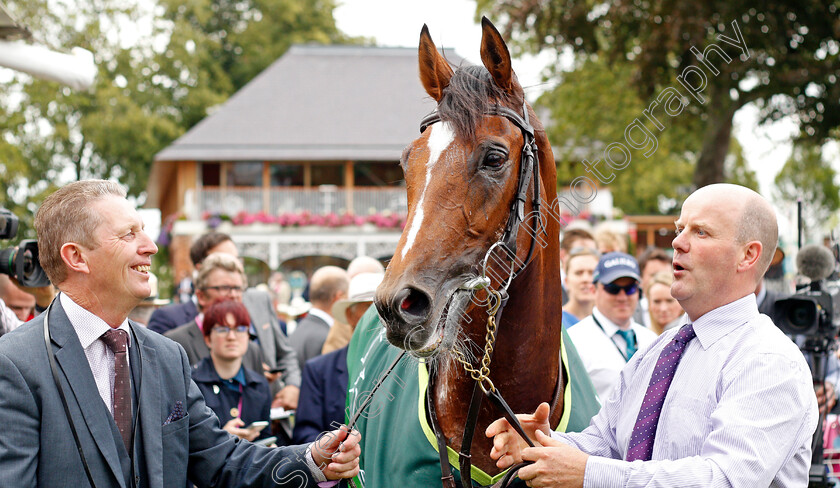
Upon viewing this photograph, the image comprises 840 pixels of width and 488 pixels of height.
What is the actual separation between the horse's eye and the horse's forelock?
8 cm

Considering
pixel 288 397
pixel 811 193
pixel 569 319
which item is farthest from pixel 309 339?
pixel 811 193

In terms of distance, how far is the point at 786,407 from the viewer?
201cm

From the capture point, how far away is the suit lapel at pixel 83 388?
7.14 feet

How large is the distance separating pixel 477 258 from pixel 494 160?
32cm

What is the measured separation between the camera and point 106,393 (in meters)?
2.33

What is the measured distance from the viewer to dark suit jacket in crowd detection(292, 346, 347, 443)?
4.56 m

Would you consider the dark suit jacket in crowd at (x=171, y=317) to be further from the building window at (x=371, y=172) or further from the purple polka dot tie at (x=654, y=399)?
the building window at (x=371, y=172)

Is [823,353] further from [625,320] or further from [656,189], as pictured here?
[656,189]

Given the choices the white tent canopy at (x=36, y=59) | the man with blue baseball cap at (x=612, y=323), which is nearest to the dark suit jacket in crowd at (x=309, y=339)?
the man with blue baseball cap at (x=612, y=323)

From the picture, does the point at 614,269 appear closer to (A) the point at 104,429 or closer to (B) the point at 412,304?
(B) the point at 412,304

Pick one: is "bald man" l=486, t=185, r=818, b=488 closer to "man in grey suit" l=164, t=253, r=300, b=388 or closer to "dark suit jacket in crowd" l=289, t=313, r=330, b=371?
"man in grey suit" l=164, t=253, r=300, b=388

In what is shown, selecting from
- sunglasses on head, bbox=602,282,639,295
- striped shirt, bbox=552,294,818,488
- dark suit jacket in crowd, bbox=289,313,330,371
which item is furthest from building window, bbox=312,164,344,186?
striped shirt, bbox=552,294,818,488

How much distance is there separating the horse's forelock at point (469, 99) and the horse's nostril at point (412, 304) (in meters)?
0.54

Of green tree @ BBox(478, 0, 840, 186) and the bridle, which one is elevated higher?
green tree @ BBox(478, 0, 840, 186)
